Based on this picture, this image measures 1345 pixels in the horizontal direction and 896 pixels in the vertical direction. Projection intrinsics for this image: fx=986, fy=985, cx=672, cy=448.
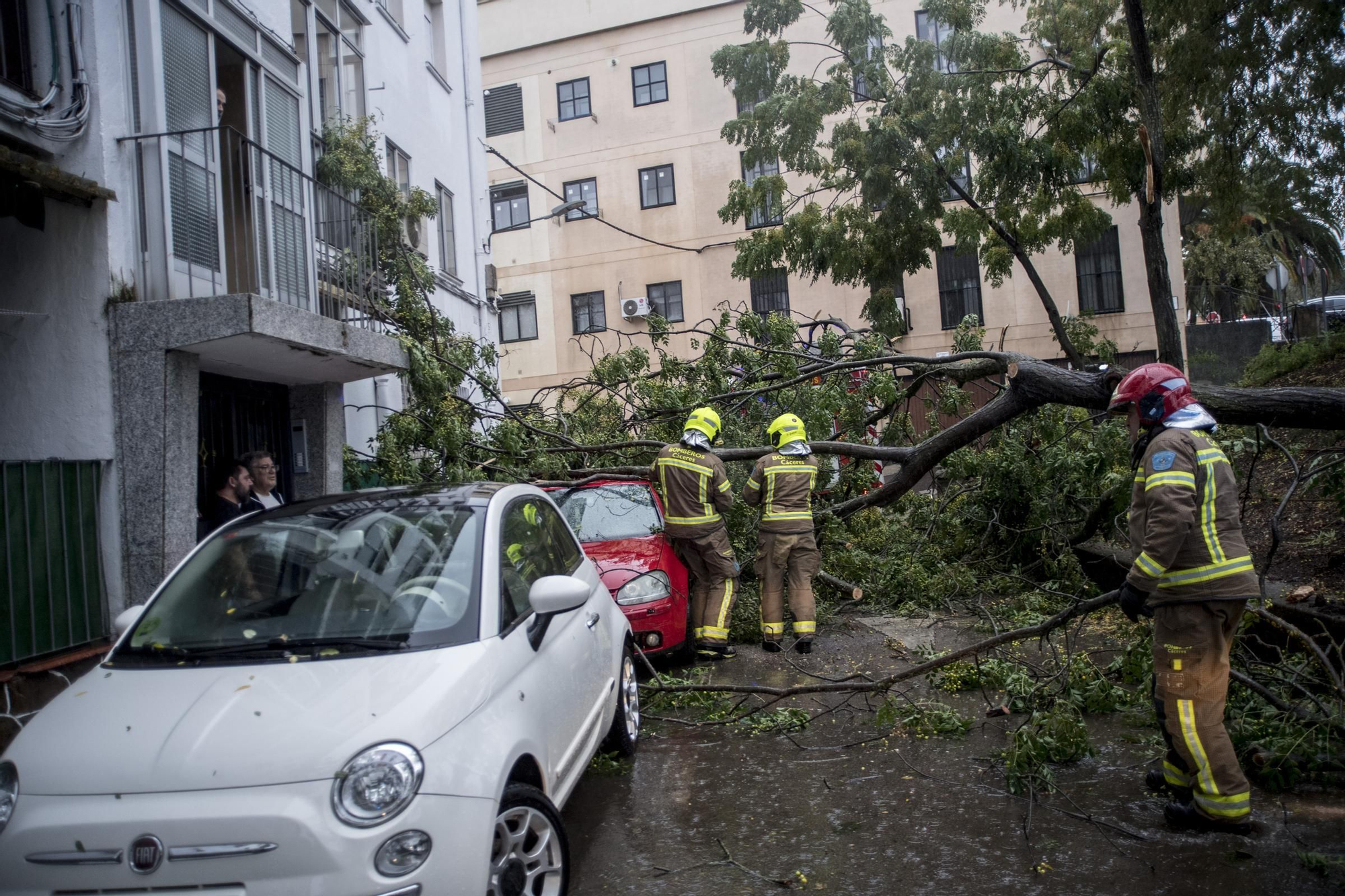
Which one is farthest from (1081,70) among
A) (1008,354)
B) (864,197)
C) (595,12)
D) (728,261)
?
(595,12)

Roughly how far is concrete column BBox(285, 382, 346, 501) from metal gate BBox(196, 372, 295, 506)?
8 centimetres

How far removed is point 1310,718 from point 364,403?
8614 millimetres

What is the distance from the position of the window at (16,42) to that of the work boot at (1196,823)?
720 cm

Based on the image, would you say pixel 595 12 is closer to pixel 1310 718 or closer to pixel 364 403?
pixel 364 403

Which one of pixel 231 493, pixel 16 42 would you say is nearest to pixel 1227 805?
pixel 231 493

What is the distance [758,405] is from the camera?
998cm

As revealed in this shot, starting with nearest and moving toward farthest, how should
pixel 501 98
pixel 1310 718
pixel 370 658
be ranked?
1. pixel 370 658
2. pixel 1310 718
3. pixel 501 98

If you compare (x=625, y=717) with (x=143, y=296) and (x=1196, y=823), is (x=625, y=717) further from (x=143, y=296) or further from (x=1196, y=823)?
(x=143, y=296)

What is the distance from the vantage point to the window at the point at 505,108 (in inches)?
1066

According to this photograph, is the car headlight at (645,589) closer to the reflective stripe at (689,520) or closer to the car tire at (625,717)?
the reflective stripe at (689,520)

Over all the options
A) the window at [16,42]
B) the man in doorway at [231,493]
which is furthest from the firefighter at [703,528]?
the window at [16,42]

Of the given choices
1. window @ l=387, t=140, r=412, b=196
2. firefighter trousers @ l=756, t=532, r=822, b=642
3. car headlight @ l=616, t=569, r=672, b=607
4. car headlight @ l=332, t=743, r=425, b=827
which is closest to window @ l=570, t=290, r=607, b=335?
window @ l=387, t=140, r=412, b=196

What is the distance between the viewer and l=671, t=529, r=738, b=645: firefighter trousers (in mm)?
8078

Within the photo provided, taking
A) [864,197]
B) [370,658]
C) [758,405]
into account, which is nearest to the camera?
[370,658]
